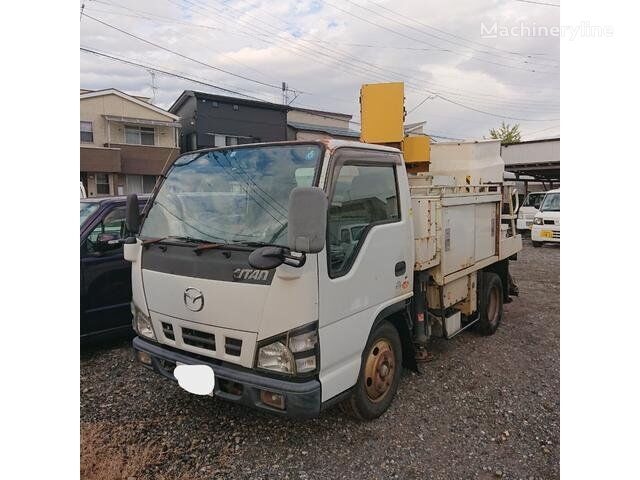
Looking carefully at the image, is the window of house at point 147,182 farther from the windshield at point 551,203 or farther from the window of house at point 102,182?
the windshield at point 551,203

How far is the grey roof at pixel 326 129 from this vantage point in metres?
27.4

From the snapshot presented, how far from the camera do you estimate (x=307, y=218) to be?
7.09 ft

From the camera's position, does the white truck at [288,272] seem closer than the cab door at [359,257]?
Yes

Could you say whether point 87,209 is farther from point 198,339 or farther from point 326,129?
point 326,129

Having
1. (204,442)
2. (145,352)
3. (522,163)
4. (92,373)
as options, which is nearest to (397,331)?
(204,442)

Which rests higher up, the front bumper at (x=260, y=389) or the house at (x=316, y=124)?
the house at (x=316, y=124)

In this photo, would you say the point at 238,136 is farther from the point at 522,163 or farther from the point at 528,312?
the point at 528,312

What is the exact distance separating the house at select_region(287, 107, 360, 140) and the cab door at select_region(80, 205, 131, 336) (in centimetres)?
2312

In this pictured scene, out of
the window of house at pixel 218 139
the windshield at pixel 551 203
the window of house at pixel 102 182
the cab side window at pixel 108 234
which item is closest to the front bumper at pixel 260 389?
the cab side window at pixel 108 234

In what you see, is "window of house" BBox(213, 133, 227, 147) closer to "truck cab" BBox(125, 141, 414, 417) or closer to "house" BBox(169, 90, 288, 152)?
"house" BBox(169, 90, 288, 152)

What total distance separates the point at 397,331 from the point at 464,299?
1447mm

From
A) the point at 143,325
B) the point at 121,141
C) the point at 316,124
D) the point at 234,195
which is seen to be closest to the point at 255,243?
the point at 234,195

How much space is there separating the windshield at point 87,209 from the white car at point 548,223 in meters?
12.5

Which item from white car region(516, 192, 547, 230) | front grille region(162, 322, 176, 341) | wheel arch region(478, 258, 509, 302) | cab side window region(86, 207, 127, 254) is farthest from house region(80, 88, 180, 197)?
front grille region(162, 322, 176, 341)
